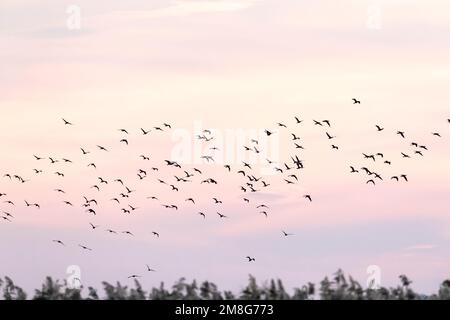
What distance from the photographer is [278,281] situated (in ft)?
366

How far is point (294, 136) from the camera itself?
155500 millimetres

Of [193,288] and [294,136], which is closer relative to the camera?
[193,288]

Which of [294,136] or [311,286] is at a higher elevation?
[294,136]
